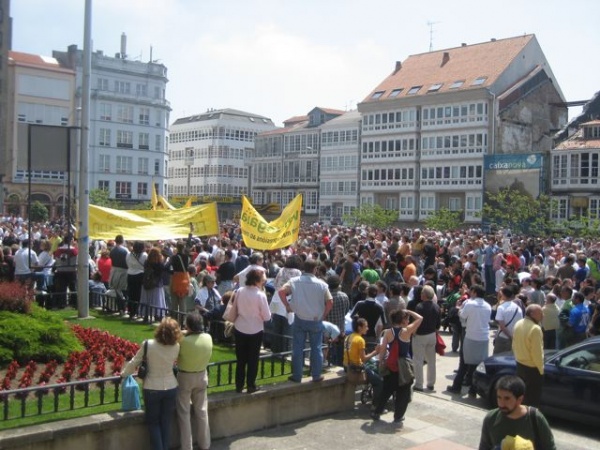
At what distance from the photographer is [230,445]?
8.87m

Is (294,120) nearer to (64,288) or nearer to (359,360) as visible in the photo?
(64,288)

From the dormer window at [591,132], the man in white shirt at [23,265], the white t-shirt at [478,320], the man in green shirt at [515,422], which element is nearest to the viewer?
the man in green shirt at [515,422]

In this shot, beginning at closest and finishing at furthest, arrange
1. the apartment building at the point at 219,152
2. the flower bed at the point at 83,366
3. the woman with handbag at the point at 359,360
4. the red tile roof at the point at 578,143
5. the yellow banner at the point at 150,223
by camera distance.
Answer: the flower bed at the point at 83,366 → the woman with handbag at the point at 359,360 → the yellow banner at the point at 150,223 → the red tile roof at the point at 578,143 → the apartment building at the point at 219,152

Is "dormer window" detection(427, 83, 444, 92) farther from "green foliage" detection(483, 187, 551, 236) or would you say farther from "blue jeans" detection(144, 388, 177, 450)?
"blue jeans" detection(144, 388, 177, 450)

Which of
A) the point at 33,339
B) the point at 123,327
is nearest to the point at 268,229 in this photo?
the point at 123,327

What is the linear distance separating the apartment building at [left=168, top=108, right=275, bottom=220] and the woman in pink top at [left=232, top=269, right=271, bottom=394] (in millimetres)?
83604

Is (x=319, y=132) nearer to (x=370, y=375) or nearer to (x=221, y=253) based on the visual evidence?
(x=221, y=253)

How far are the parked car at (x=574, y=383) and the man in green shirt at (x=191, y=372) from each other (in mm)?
4942

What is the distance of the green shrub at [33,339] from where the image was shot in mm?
9711

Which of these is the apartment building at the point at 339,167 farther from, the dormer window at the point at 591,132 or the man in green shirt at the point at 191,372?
the man in green shirt at the point at 191,372

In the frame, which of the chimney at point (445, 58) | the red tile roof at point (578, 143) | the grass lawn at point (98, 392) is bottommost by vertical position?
the grass lawn at point (98, 392)

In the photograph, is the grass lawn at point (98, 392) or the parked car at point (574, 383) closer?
the grass lawn at point (98, 392)

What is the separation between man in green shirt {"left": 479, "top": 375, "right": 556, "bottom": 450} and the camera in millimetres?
5379

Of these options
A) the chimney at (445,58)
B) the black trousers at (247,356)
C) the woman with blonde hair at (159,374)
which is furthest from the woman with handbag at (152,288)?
the chimney at (445,58)
